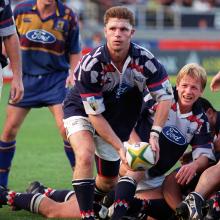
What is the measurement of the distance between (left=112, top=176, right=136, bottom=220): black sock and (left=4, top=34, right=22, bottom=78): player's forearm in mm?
1190

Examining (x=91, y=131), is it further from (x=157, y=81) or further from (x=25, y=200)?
(x=25, y=200)

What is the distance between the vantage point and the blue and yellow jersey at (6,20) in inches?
245

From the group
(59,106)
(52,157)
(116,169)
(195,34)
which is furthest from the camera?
(195,34)

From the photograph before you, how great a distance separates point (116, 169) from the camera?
22.1 ft

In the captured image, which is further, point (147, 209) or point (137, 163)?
point (147, 209)

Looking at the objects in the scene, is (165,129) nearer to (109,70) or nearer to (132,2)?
(109,70)

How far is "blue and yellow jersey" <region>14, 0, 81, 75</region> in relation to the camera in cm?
827

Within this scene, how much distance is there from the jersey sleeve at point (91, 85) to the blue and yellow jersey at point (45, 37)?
220 cm

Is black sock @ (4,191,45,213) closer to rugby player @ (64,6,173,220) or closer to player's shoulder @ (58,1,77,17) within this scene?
rugby player @ (64,6,173,220)

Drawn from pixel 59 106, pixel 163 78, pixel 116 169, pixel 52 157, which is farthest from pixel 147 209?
pixel 52 157

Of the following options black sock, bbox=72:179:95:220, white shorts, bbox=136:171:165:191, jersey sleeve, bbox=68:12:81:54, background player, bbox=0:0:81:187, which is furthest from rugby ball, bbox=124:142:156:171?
jersey sleeve, bbox=68:12:81:54

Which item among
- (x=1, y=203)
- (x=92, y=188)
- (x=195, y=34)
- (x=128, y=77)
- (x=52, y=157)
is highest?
(x=128, y=77)

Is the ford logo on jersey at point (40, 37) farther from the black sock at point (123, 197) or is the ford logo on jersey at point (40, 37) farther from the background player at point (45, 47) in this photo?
the black sock at point (123, 197)

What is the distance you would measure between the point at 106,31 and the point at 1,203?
1.72 meters
